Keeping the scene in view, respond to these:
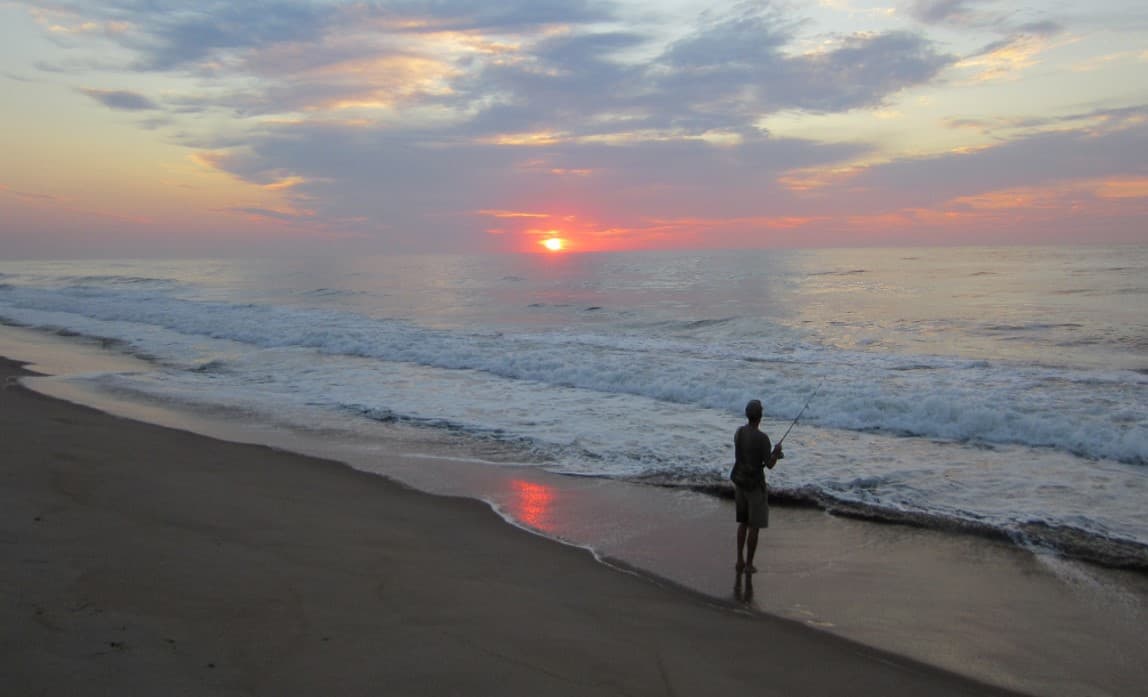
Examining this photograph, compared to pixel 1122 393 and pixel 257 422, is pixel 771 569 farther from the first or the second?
pixel 1122 393

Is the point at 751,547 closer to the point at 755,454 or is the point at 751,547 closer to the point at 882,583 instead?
the point at 755,454

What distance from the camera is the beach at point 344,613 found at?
386cm

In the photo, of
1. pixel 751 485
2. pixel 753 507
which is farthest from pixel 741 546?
pixel 751 485

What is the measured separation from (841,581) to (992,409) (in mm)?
7445

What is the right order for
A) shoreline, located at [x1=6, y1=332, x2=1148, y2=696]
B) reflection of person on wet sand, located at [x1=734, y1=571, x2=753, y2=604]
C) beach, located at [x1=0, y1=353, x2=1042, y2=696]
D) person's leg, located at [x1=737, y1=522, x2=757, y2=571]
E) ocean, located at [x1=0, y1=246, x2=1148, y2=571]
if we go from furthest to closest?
ocean, located at [x1=0, y1=246, x2=1148, y2=571], person's leg, located at [x1=737, y1=522, x2=757, y2=571], reflection of person on wet sand, located at [x1=734, y1=571, x2=753, y2=604], shoreline, located at [x1=6, y1=332, x2=1148, y2=696], beach, located at [x1=0, y1=353, x2=1042, y2=696]

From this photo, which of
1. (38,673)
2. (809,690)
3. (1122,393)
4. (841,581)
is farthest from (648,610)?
(1122,393)

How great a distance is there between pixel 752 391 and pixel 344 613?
10489mm

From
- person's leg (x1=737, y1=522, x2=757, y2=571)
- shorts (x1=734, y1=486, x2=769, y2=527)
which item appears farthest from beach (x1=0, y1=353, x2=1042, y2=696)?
shorts (x1=734, y1=486, x2=769, y2=527)

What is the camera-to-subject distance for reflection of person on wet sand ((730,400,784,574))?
604cm

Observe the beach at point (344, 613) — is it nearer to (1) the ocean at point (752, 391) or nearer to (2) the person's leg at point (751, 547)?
(2) the person's leg at point (751, 547)

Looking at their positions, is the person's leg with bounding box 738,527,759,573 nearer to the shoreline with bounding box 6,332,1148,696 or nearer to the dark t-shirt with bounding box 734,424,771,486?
the shoreline with bounding box 6,332,1148,696

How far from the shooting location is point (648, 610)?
5.22 m

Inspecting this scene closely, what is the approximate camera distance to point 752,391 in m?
14.0

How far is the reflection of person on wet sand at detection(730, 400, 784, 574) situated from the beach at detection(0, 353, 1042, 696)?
30.0 inches
